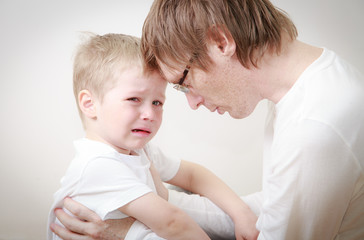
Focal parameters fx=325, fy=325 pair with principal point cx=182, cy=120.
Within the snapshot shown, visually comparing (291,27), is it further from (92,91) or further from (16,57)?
(16,57)

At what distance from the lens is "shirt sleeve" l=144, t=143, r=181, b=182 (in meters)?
1.60

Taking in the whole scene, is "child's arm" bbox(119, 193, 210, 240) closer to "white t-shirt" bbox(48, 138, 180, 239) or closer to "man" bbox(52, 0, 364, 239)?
"white t-shirt" bbox(48, 138, 180, 239)

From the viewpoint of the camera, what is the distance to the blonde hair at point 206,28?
1134 mm

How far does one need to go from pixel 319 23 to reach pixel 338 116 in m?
1.31

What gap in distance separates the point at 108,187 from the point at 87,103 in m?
0.39

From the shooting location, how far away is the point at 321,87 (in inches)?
40.8

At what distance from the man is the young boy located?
0.40 feet

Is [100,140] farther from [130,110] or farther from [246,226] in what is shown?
[246,226]

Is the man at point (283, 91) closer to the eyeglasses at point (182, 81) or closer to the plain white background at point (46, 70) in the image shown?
the eyeglasses at point (182, 81)

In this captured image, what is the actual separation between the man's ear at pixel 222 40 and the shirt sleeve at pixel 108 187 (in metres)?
0.57

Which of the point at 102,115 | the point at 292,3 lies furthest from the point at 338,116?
the point at 292,3

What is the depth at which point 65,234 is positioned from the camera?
1298mm

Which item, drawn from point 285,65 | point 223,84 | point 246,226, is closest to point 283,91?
point 285,65

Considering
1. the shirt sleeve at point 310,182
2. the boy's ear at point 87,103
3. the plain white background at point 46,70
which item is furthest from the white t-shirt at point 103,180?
the plain white background at point 46,70
